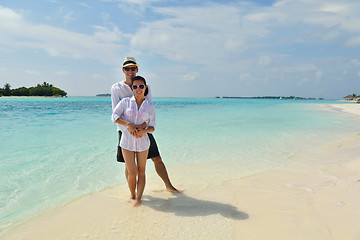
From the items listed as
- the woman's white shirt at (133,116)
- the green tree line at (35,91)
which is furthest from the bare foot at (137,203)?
the green tree line at (35,91)

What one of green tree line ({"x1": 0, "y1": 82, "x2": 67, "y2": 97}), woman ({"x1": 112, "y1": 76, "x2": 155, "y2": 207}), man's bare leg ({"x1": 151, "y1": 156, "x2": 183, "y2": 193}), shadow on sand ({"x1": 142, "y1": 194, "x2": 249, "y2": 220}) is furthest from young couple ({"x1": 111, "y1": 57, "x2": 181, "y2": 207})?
green tree line ({"x1": 0, "y1": 82, "x2": 67, "y2": 97})

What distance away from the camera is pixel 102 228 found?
2.83m

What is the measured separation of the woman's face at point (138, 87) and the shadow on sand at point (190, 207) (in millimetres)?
1618

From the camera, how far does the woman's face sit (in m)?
3.06

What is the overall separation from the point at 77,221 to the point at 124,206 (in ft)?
2.08

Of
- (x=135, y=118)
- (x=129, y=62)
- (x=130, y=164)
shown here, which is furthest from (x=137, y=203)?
(x=129, y=62)

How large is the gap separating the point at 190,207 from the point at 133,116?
150 centimetres

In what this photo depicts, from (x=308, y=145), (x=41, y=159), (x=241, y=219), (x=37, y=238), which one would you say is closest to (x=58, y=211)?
(x=37, y=238)

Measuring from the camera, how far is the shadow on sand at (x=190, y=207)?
10.3 feet

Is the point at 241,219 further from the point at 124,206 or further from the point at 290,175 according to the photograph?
the point at 290,175

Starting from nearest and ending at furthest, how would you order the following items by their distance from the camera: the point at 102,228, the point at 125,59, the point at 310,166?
the point at 102,228
the point at 125,59
the point at 310,166

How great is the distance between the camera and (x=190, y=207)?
3.38 m

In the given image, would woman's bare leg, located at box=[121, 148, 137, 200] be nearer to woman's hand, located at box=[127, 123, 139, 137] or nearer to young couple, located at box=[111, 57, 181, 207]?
young couple, located at box=[111, 57, 181, 207]

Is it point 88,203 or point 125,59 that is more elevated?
point 125,59
